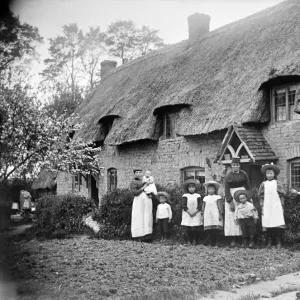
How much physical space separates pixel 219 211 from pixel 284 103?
345cm

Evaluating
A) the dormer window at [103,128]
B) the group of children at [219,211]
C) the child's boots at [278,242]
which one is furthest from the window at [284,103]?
the dormer window at [103,128]

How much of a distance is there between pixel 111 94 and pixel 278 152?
32.8 ft

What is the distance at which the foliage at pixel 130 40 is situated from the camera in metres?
14.9

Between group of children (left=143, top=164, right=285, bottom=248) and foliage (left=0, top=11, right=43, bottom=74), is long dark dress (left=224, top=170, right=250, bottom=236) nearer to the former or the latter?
group of children (left=143, top=164, right=285, bottom=248)

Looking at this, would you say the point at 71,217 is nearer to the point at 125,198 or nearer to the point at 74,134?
the point at 125,198

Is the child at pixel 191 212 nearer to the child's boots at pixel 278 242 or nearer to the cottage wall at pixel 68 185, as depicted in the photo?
the child's boots at pixel 278 242

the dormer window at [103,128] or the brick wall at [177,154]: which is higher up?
the dormer window at [103,128]

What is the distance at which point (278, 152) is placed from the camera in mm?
12156

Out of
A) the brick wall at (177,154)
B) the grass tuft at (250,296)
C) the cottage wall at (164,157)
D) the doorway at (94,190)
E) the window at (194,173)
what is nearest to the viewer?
the grass tuft at (250,296)

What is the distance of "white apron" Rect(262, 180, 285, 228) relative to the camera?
9.91 meters

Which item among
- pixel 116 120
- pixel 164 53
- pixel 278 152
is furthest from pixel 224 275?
pixel 164 53

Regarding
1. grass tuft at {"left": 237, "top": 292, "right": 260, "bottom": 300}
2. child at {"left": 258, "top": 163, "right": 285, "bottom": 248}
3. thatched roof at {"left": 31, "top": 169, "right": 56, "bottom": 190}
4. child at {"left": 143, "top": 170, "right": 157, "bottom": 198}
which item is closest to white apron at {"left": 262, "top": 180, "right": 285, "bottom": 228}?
child at {"left": 258, "top": 163, "right": 285, "bottom": 248}

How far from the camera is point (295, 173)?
1186 centimetres

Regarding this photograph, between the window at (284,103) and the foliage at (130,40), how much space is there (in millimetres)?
5158
